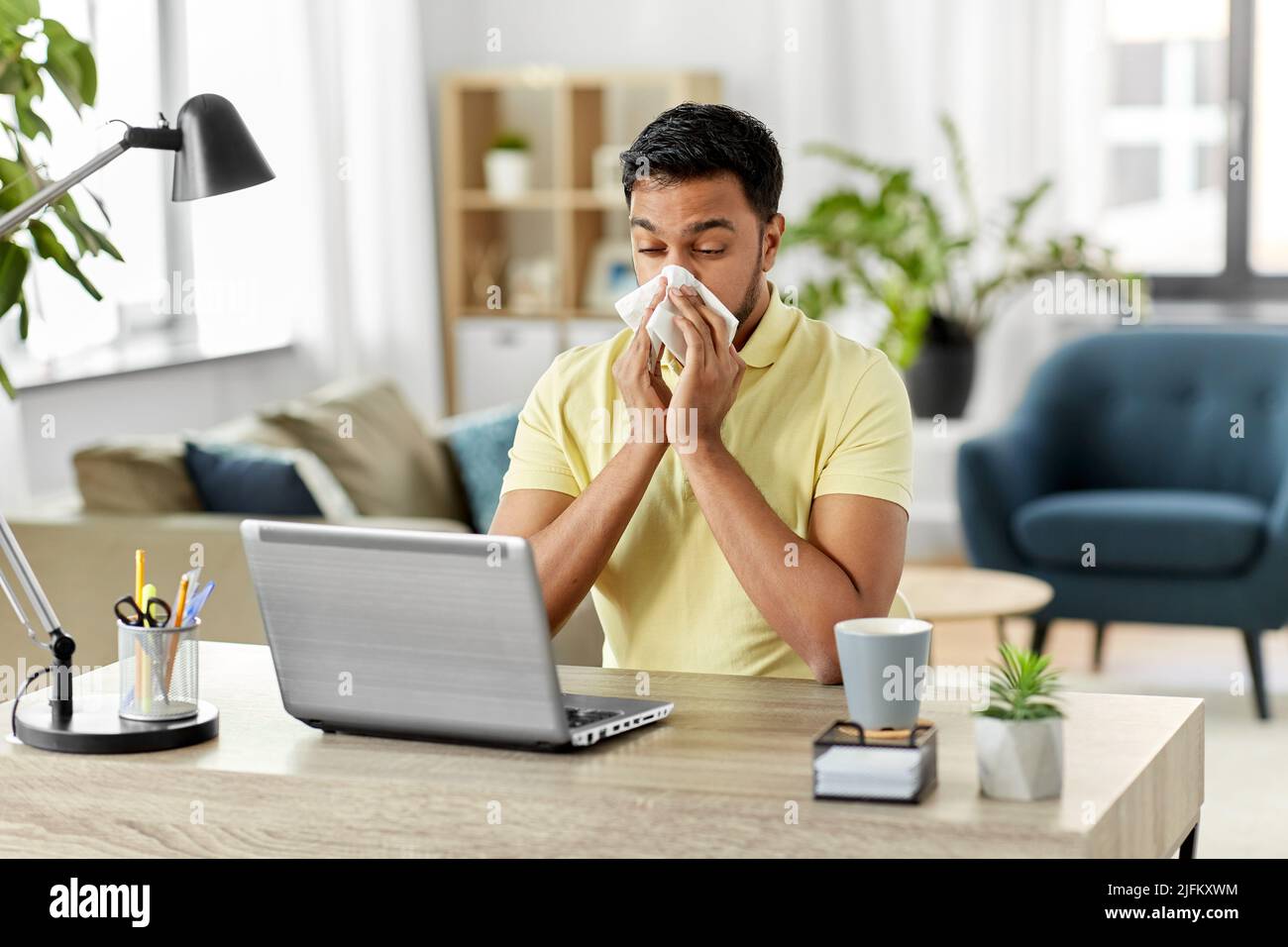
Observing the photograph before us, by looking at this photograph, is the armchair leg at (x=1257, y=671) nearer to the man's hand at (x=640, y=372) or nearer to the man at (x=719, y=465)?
the man at (x=719, y=465)

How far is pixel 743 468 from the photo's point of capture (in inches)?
77.6

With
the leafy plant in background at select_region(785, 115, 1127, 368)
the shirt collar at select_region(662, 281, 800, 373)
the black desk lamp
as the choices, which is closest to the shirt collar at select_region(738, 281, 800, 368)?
the shirt collar at select_region(662, 281, 800, 373)

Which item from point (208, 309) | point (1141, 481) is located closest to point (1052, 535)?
point (1141, 481)

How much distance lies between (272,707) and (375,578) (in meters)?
0.30

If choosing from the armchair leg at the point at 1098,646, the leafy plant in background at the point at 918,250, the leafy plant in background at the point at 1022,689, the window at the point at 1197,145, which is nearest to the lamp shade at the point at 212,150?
the leafy plant in background at the point at 1022,689

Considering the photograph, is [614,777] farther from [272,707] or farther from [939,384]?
[939,384]

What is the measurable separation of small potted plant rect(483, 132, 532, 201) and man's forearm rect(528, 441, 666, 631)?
15.9 feet

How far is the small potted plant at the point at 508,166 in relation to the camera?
21.7ft

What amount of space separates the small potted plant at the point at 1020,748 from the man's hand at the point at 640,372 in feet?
2.02

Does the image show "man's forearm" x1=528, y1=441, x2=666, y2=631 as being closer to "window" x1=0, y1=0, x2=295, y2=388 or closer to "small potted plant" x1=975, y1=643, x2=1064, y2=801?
"small potted plant" x1=975, y1=643, x2=1064, y2=801

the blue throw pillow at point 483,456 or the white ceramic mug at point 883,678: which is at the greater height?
the white ceramic mug at point 883,678

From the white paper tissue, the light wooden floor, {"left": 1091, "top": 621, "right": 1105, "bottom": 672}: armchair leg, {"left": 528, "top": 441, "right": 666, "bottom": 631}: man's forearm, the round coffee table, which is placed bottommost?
the light wooden floor

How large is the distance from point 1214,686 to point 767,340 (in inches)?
121

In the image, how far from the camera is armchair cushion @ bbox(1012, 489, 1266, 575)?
4.37m
